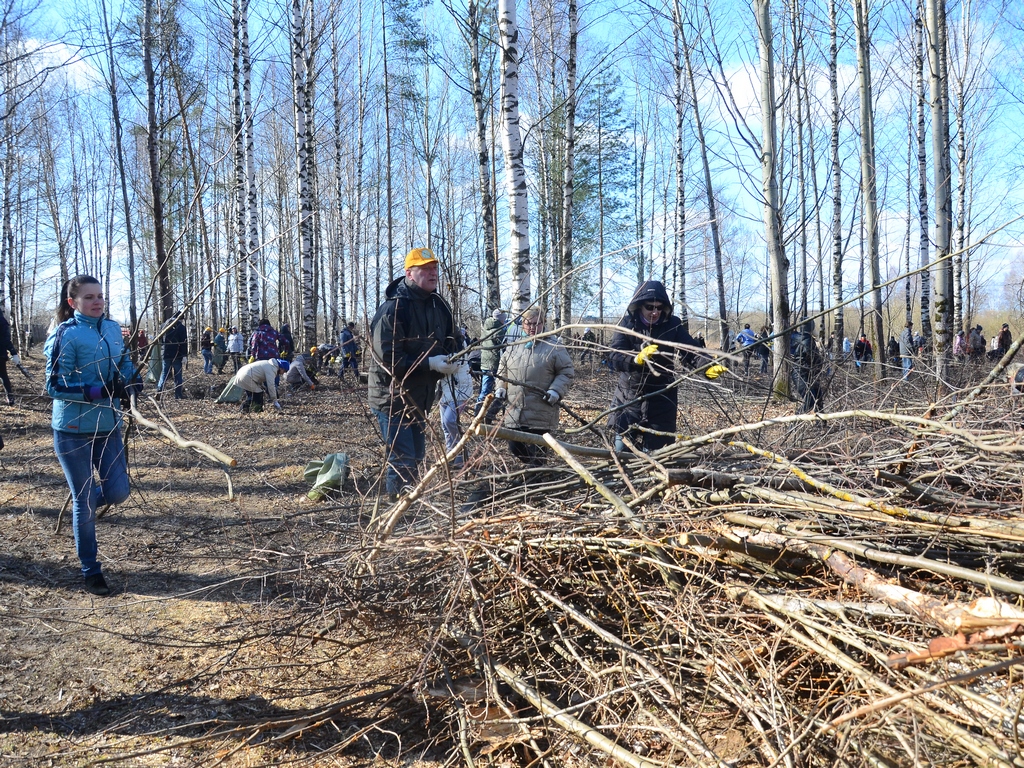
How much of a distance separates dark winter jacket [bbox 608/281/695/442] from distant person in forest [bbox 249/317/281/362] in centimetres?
761

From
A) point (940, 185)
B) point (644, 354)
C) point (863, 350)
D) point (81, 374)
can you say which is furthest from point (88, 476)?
point (863, 350)

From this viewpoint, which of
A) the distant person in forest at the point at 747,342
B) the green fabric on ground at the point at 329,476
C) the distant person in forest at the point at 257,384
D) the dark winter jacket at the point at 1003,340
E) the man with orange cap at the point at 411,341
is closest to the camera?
the distant person in forest at the point at 747,342

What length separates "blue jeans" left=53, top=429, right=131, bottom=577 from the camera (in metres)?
3.60

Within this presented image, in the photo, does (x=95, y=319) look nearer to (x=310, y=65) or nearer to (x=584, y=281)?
(x=310, y=65)

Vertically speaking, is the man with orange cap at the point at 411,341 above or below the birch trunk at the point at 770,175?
below

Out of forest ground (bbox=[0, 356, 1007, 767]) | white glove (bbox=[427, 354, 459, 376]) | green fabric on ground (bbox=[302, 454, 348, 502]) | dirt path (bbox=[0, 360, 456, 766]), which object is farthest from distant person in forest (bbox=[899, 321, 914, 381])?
green fabric on ground (bbox=[302, 454, 348, 502])

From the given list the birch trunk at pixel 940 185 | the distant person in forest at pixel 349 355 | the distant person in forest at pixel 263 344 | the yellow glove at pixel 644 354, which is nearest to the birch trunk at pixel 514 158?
the distant person in forest at pixel 349 355

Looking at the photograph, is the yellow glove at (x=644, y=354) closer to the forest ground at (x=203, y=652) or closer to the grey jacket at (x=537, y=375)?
the forest ground at (x=203, y=652)

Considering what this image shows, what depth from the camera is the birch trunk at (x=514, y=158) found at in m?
7.32

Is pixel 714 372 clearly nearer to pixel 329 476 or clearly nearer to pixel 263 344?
pixel 329 476

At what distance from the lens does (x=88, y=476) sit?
→ 144 inches

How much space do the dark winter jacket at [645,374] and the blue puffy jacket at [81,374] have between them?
Answer: 9.62ft

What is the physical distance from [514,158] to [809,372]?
423 centimetres

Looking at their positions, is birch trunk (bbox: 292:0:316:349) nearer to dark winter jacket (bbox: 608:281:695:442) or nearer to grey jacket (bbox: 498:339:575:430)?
grey jacket (bbox: 498:339:575:430)
